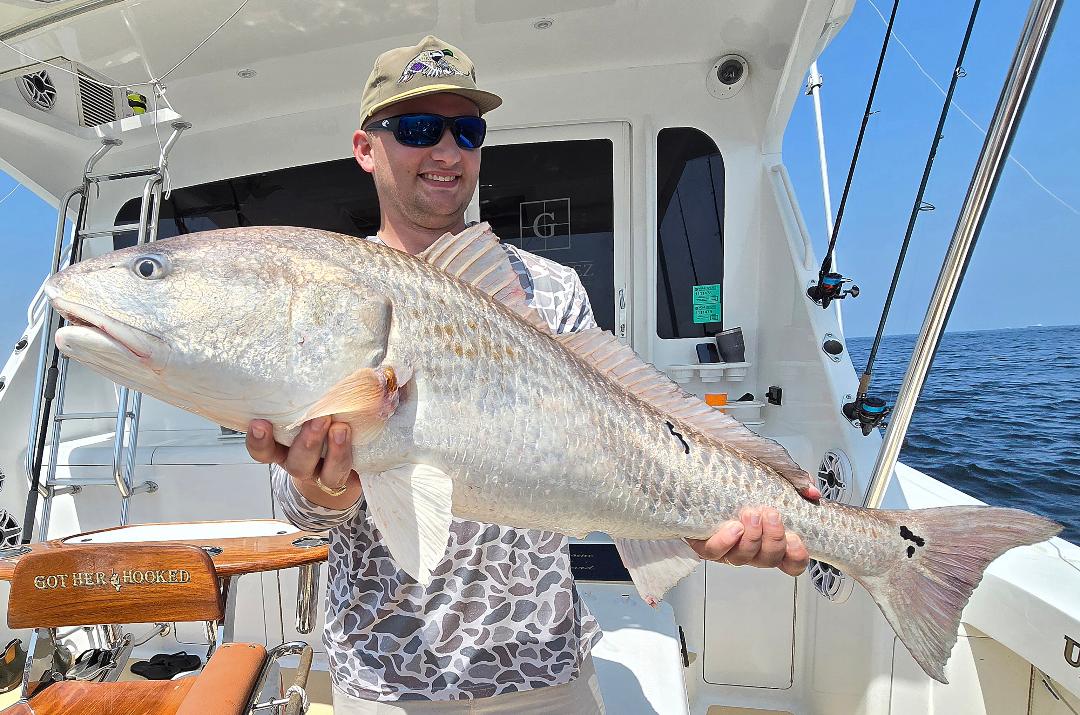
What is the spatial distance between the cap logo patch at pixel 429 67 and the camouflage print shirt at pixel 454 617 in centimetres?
124

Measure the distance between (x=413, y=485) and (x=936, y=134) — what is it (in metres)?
2.91

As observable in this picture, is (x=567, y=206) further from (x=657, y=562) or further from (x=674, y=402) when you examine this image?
(x=657, y=562)

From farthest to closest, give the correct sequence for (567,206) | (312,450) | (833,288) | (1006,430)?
(1006,430)
(567,206)
(833,288)
(312,450)

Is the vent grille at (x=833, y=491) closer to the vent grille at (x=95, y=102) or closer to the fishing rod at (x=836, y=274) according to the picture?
the fishing rod at (x=836, y=274)

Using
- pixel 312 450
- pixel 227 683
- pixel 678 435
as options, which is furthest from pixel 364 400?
pixel 227 683

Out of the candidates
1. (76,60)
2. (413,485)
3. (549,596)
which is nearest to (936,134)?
(549,596)

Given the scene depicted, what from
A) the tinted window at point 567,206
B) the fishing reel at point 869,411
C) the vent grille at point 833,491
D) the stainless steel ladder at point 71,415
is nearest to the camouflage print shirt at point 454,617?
the vent grille at point 833,491

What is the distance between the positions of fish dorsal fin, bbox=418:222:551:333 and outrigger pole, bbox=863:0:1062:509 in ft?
→ 4.03

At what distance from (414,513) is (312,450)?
0.27m

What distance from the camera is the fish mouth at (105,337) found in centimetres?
116

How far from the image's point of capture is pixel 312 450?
1323 mm

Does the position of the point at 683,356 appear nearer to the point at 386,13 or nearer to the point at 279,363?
the point at 386,13

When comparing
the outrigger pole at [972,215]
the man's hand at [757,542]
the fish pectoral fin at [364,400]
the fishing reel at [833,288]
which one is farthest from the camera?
the fishing reel at [833,288]

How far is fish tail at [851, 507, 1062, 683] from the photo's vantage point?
5.74 feet
